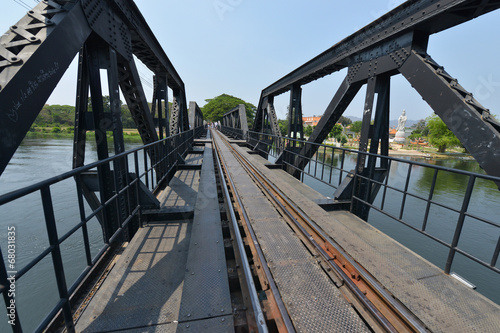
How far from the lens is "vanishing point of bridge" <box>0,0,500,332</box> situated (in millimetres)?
1940

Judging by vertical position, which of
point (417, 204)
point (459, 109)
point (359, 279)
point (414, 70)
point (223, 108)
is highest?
point (223, 108)

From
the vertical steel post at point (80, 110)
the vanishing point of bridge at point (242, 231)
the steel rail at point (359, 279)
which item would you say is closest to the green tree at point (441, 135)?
the vanishing point of bridge at point (242, 231)

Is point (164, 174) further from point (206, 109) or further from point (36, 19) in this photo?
point (206, 109)

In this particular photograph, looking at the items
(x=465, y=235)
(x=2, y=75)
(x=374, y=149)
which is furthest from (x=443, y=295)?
(x=465, y=235)

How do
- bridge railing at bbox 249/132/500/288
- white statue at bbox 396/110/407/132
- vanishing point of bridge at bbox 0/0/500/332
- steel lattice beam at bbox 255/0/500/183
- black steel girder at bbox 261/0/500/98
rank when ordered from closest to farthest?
vanishing point of bridge at bbox 0/0/500/332
steel lattice beam at bbox 255/0/500/183
black steel girder at bbox 261/0/500/98
bridge railing at bbox 249/132/500/288
white statue at bbox 396/110/407/132

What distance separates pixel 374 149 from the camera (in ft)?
16.5

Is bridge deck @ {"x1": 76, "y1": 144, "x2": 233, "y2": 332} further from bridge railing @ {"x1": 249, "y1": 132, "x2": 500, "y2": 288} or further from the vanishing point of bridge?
bridge railing @ {"x1": 249, "y1": 132, "x2": 500, "y2": 288}

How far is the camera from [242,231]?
376 cm

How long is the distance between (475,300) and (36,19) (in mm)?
5605

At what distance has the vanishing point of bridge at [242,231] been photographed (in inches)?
76.4

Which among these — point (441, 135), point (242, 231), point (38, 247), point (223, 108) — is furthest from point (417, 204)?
point (223, 108)

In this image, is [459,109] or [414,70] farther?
[414,70]

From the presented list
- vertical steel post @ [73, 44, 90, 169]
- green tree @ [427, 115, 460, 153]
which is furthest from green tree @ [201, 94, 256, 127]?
vertical steel post @ [73, 44, 90, 169]

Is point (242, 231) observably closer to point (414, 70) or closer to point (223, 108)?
point (414, 70)
